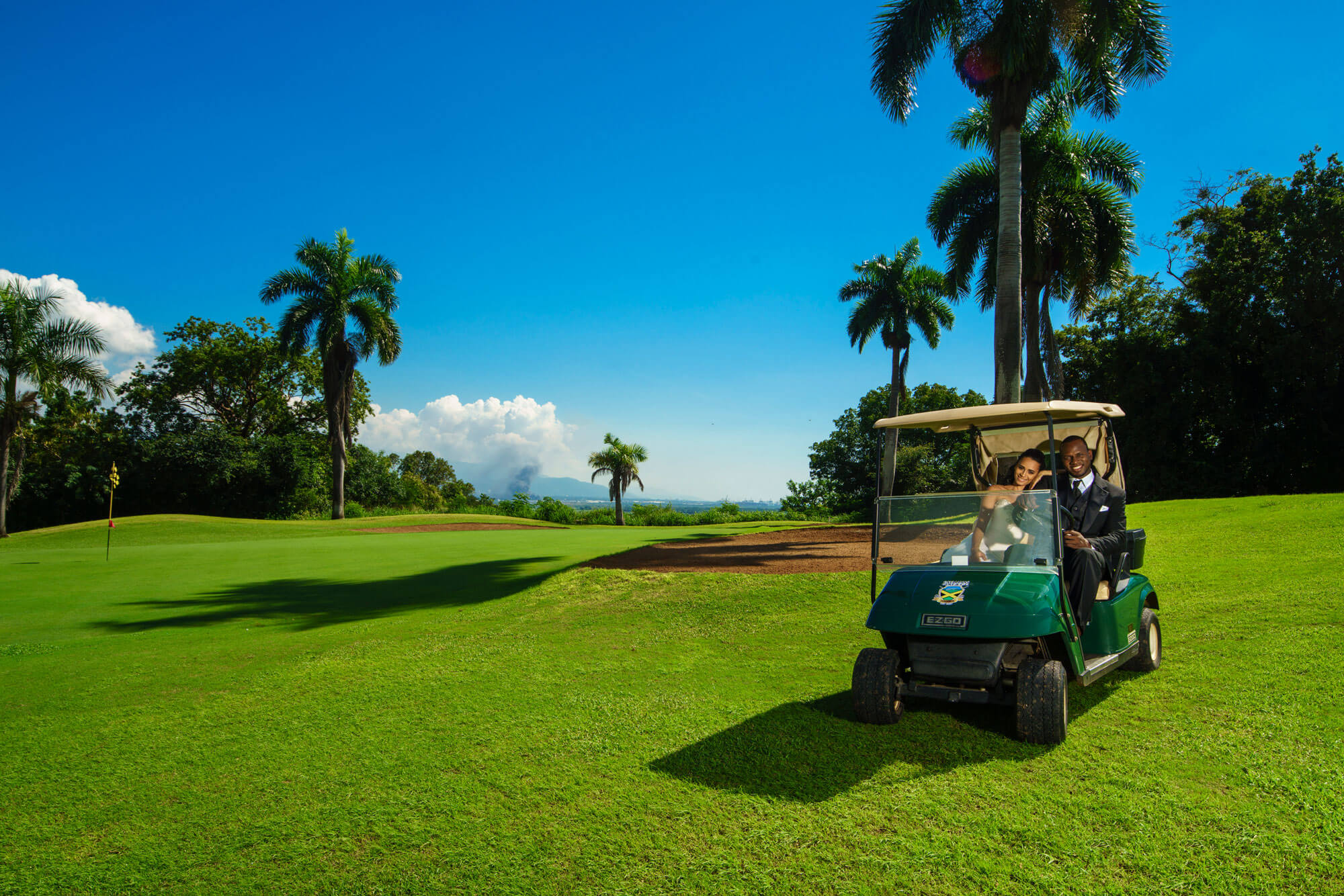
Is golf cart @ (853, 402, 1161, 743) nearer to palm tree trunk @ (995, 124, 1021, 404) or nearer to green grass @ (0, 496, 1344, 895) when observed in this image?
green grass @ (0, 496, 1344, 895)

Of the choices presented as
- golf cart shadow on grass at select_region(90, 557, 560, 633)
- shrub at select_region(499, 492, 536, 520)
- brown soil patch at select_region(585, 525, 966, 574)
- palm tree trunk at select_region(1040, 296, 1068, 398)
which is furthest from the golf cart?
shrub at select_region(499, 492, 536, 520)

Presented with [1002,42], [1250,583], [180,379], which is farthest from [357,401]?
[1250,583]

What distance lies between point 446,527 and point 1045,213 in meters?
27.4

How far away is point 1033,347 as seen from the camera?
874 inches

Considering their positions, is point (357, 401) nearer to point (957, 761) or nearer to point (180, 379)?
point (180, 379)

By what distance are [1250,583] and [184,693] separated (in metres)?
12.0

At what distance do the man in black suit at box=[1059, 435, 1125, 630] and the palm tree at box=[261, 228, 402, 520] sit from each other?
36.8m

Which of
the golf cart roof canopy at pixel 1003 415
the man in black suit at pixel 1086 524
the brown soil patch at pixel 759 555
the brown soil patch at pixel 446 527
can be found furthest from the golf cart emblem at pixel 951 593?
the brown soil patch at pixel 446 527

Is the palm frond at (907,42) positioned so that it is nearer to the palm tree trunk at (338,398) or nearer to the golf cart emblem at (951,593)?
the golf cart emblem at (951,593)

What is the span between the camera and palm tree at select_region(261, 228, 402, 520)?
3678 cm

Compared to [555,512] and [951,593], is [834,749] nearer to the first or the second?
[951,593]

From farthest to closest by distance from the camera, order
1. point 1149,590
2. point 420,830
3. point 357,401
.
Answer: point 357,401 → point 1149,590 → point 420,830

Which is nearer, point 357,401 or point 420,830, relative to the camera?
point 420,830

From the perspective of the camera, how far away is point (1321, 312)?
26.1m
